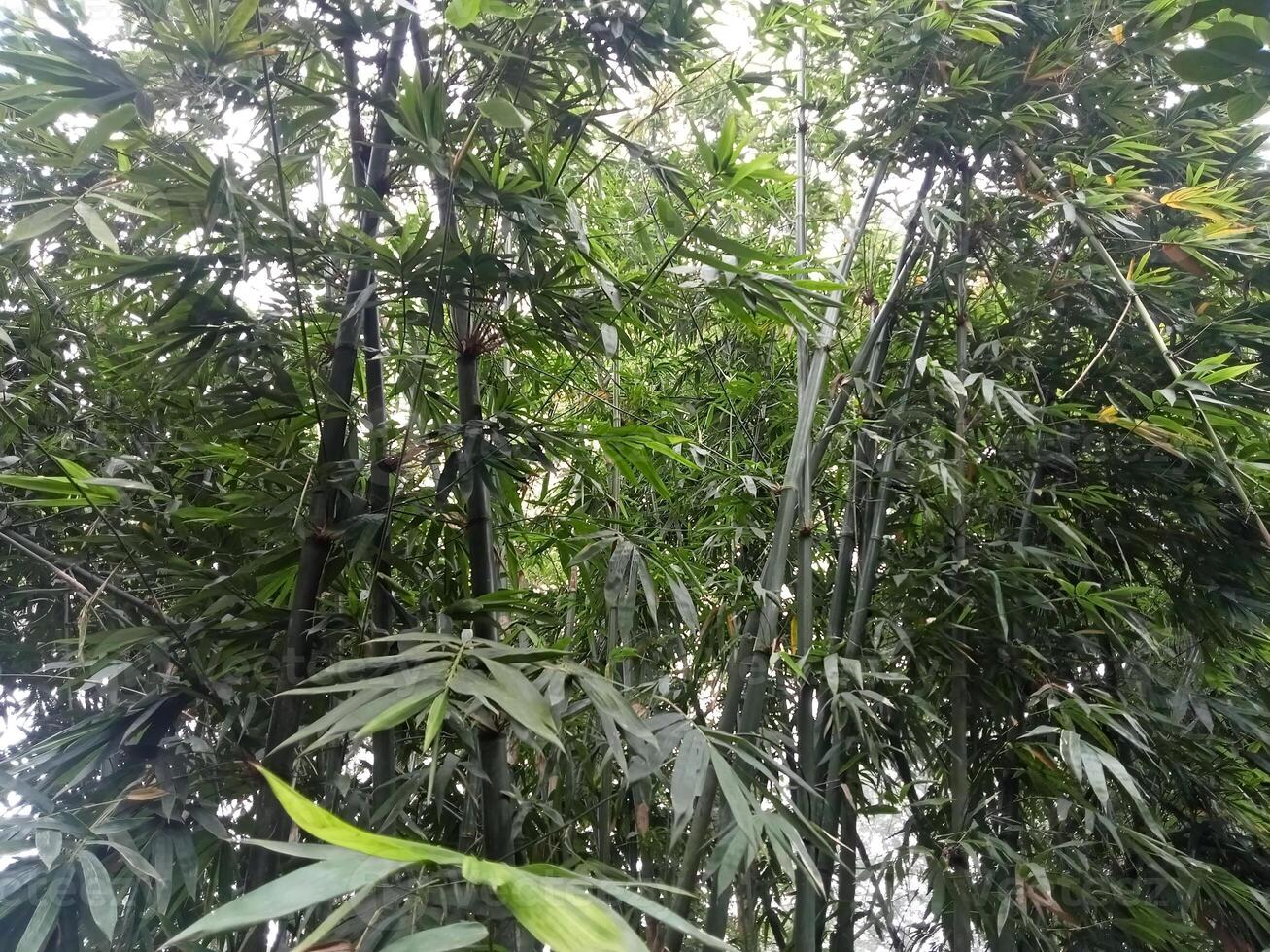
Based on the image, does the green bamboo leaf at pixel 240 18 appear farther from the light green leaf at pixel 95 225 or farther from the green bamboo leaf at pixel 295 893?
the green bamboo leaf at pixel 295 893

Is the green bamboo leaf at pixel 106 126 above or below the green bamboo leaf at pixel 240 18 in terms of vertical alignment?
below

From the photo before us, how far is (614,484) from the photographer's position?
131 centimetres

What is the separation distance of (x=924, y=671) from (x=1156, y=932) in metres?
0.39

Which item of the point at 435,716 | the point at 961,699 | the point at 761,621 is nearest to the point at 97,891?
the point at 435,716

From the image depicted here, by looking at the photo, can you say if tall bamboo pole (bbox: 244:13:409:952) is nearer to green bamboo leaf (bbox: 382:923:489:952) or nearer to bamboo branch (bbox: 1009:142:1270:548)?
green bamboo leaf (bbox: 382:923:489:952)

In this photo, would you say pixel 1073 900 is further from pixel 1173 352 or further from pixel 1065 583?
pixel 1173 352

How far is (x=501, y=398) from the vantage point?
1072mm

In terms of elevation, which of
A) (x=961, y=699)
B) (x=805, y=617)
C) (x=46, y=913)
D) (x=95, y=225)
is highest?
(x=95, y=225)

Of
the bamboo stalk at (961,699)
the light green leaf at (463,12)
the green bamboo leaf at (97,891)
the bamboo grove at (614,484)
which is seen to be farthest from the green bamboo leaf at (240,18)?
the bamboo stalk at (961,699)

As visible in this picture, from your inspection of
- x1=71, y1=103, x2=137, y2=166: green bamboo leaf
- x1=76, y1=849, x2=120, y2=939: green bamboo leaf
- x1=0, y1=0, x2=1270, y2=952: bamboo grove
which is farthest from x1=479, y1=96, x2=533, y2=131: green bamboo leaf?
x1=76, y1=849, x2=120, y2=939: green bamboo leaf

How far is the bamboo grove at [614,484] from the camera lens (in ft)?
2.30

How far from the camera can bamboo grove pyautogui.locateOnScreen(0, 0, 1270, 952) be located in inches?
27.6

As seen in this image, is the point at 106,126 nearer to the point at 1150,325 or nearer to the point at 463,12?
the point at 463,12

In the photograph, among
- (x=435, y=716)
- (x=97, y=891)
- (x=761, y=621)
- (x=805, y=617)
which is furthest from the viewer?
(x=805, y=617)
